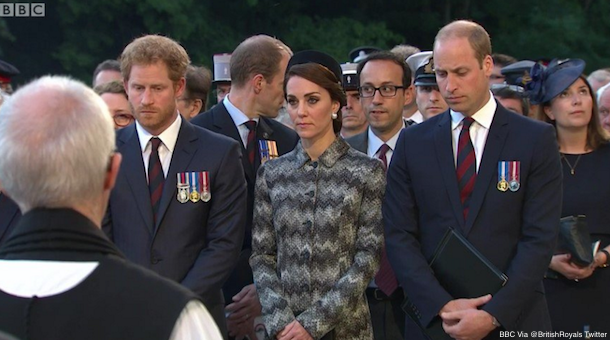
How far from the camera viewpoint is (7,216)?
5172 mm

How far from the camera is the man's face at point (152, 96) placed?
16.9 feet

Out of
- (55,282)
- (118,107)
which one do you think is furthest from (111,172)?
(118,107)

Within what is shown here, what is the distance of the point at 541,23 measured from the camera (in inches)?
828

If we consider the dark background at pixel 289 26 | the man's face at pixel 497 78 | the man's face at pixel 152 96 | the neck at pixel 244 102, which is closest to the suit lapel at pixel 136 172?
the man's face at pixel 152 96

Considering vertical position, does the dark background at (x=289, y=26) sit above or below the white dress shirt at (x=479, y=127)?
above

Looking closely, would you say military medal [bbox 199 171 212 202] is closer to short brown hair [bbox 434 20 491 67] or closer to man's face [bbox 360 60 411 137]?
short brown hair [bbox 434 20 491 67]

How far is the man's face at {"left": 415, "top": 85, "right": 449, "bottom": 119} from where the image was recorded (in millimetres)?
6949

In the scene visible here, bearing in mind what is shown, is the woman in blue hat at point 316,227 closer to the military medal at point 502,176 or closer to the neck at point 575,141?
the military medal at point 502,176

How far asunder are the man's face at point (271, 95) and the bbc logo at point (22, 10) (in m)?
13.7

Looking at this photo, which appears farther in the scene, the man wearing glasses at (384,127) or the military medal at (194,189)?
the man wearing glasses at (384,127)

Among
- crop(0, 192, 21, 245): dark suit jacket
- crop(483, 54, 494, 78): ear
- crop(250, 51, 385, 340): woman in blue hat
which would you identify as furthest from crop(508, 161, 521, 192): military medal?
crop(0, 192, 21, 245): dark suit jacket

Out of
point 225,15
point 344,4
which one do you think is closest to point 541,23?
point 344,4

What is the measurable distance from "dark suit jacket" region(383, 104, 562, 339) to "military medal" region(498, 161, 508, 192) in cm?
2

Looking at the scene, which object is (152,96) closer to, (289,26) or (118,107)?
(118,107)
